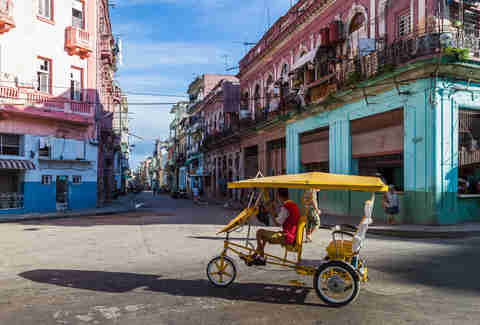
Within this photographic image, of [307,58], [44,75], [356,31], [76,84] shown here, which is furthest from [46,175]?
[356,31]

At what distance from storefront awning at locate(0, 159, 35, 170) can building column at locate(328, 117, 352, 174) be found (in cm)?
1651

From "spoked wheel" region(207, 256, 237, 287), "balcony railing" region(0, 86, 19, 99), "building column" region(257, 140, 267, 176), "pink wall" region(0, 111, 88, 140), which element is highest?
"balcony railing" region(0, 86, 19, 99)

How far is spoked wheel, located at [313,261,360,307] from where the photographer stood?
5355 millimetres

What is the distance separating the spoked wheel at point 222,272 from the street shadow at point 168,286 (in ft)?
0.35

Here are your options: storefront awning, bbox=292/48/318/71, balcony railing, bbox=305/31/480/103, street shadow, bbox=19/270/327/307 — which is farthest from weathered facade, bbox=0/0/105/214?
street shadow, bbox=19/270/327/307

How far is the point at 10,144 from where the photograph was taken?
22.1 metres

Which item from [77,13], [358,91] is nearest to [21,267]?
[358,91]

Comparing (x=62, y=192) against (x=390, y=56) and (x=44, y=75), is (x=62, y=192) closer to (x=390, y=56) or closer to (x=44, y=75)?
(x=44, y=75)

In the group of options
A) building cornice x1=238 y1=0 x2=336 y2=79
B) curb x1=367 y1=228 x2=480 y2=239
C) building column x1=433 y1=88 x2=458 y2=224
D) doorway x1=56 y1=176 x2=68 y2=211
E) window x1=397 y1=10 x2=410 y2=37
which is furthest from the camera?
doorway x1=56 y1=176 x2=68 y2=211

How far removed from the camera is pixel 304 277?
6844 mm

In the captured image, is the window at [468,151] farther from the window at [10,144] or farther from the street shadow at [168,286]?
the window at [10,144]

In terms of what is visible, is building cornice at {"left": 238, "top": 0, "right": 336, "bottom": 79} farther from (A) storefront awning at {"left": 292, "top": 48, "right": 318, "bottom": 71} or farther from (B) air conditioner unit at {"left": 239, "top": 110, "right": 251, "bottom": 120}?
(B) air conditioner unit at {"left": 239, "top": 110, "right": 251, "bottom": 120}

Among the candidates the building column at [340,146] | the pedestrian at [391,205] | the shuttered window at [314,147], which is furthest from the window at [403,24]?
the shuttered window at [314,147]

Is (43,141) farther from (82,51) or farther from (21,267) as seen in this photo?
(21,267)
